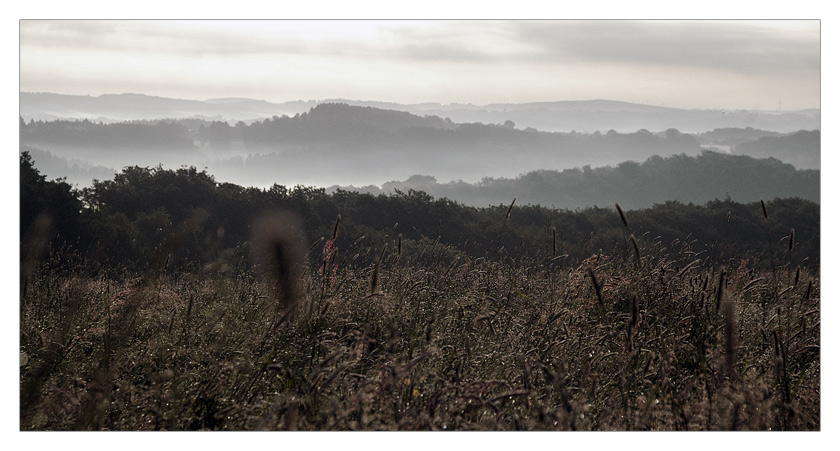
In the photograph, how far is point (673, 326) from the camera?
3670mm

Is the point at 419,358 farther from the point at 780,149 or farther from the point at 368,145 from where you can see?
the point at 780,149

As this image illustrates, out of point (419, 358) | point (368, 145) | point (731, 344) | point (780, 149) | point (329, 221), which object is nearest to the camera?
point (419, 358)

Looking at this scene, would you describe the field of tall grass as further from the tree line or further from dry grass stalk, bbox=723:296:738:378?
the tree line

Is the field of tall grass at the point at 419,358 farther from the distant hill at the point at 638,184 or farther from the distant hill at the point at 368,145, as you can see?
the distant hill at the point at 638,184

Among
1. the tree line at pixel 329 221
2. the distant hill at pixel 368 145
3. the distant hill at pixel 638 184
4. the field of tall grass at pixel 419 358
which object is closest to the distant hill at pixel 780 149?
the distant hill at pixel 368 145

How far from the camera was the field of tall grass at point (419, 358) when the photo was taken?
2707mm

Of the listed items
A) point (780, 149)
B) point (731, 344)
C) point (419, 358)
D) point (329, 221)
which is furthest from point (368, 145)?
point (419, 358)

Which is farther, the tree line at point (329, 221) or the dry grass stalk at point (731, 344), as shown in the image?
the tree line at point (329, 221)

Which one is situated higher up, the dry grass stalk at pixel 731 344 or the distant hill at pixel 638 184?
the distant hill at pixel 638 184

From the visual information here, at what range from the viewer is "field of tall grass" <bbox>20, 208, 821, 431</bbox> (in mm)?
→ 2707

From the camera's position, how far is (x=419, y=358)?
2311 mm

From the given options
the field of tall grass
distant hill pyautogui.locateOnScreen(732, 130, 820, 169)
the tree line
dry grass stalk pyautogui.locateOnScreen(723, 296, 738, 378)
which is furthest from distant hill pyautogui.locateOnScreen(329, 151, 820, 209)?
dry grass stalk pyautogui.locateOnScreen(723, 296, 738, 378)

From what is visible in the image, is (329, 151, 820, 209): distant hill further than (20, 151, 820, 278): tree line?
Yes
